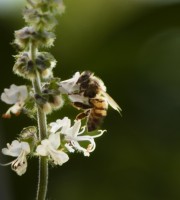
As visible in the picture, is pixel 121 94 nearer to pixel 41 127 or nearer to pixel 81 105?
pixel 81 105

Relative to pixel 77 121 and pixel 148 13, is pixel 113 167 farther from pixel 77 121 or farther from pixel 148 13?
pixel 77 121

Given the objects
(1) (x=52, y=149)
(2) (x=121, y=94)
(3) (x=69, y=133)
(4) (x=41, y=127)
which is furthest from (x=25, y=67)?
(2) (x=121, y=94)

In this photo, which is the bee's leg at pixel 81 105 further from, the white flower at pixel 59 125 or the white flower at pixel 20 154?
the white flower at pixel 20 154

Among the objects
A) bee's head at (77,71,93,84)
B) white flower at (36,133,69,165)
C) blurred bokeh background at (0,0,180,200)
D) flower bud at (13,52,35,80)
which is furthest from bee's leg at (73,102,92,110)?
blurred bokeh background at (0,0,180,200)

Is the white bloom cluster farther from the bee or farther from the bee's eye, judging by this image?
the bee's eye

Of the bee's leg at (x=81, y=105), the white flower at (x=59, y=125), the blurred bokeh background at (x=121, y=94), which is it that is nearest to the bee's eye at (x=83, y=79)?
the bee's leg at (x=81, y=105)

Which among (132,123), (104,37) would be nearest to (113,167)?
(132,123)
